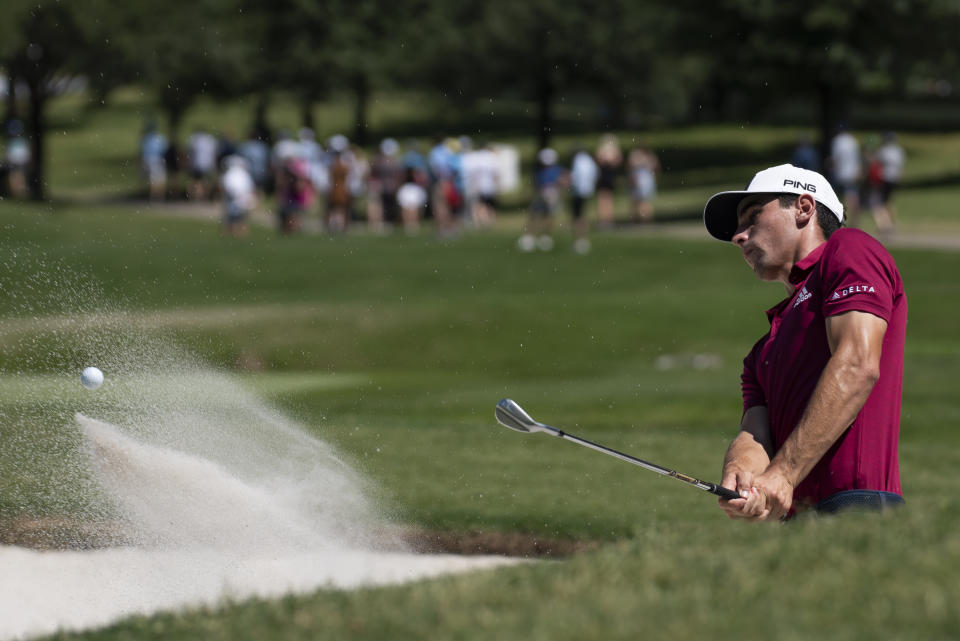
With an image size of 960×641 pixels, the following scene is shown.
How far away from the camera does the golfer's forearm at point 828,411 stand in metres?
4.20

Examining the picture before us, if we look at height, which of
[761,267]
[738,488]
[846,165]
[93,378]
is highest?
[761,267]

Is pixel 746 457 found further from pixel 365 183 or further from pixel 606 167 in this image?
pixel 365 183

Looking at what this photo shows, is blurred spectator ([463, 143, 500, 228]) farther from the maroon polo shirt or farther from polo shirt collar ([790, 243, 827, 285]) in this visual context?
the maroon polo shirt

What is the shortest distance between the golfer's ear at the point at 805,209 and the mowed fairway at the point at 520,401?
107cm

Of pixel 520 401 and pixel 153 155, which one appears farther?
pixel 153 155

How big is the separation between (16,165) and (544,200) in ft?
60.1

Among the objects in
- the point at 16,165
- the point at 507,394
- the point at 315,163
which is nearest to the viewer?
the point at 507,394

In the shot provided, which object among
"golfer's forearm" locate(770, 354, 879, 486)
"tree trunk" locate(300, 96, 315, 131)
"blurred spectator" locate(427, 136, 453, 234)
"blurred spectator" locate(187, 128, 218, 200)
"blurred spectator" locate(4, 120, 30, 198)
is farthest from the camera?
"tree trunk" locate(300, 96, 315, 131)

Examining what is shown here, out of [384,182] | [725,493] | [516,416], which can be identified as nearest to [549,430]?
[516,416]

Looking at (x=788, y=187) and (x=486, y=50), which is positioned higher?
(x=788, y=187)

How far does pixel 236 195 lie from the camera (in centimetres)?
2681

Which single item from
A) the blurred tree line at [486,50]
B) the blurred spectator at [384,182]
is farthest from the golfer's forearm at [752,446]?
the blurred tree line at [486,50]

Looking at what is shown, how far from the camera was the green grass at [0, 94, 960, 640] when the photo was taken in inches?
126

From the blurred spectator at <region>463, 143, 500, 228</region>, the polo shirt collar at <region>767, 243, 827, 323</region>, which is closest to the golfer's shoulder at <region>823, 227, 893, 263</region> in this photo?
the polo shirt collar at <region>767, 243, 827, 323</region>
